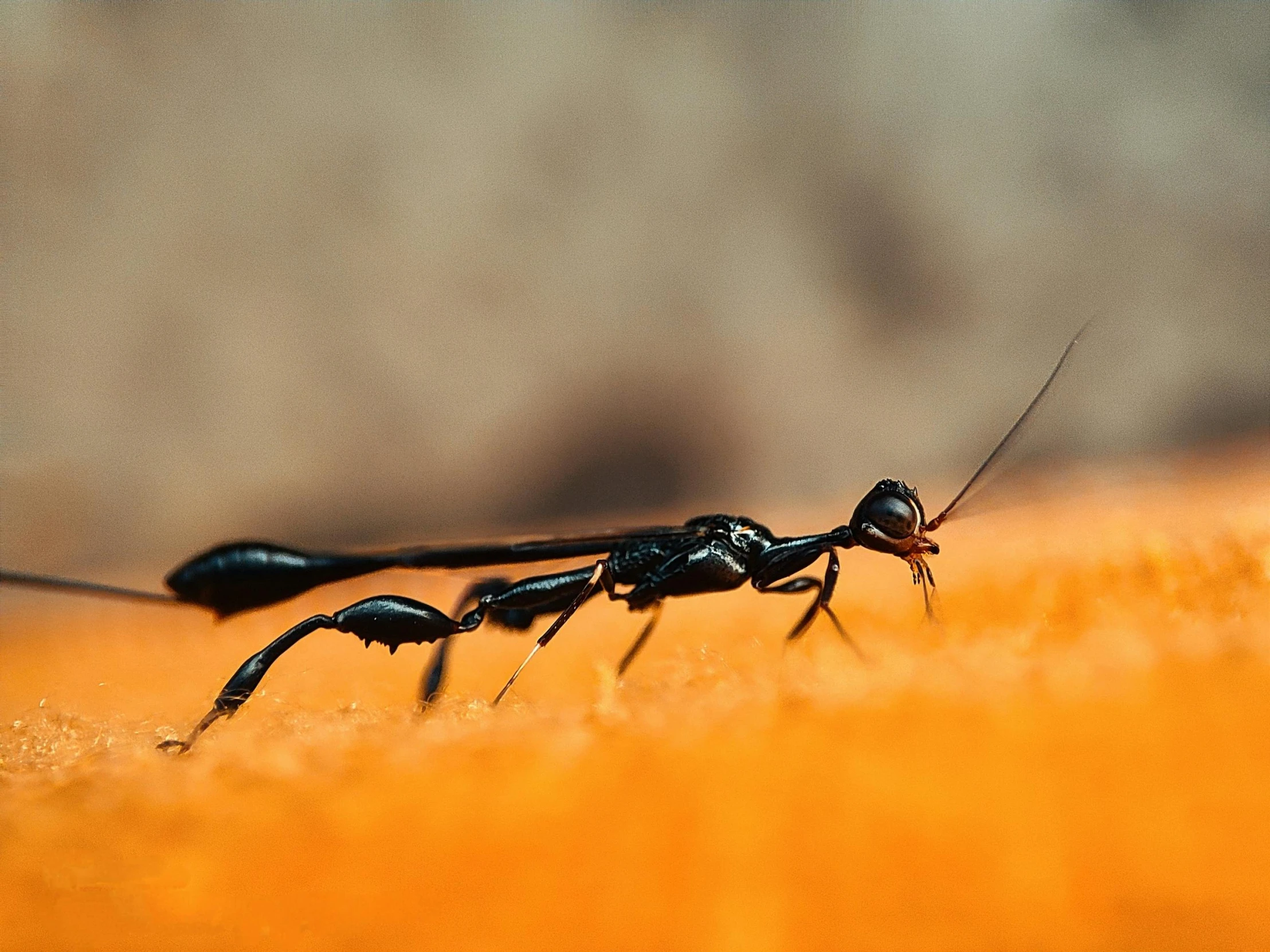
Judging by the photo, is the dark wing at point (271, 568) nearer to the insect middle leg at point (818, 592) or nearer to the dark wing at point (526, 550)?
the dark wing at point (526, 550)

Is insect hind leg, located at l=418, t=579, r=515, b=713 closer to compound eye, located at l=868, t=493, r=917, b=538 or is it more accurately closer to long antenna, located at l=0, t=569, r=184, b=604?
long antenna, located at l=0, t=569, r=184, b=604

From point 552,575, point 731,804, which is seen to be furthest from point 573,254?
point 731,804

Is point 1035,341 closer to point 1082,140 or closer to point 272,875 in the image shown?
point 1082,140

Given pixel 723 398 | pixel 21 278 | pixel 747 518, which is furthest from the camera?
pixel 723 398

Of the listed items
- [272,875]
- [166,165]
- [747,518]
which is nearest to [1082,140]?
[747,518]

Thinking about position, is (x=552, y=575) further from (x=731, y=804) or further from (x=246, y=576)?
(x=731, y=804)

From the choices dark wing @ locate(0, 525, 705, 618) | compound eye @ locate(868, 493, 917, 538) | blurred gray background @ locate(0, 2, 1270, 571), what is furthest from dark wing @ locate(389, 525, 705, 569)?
blurred gray background @ locate(0, 2, 1270, 571)

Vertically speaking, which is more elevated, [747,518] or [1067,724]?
[747,518]
